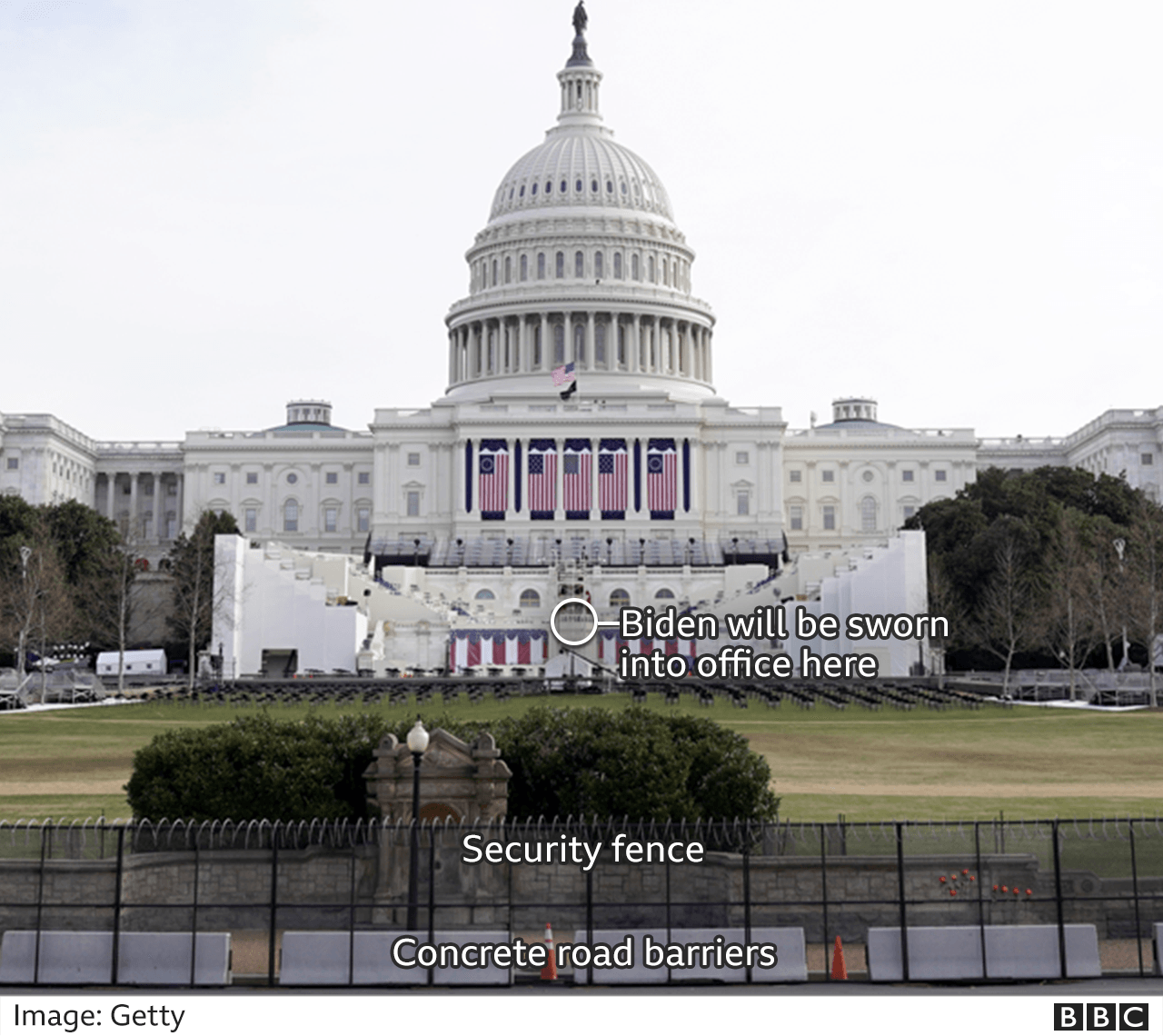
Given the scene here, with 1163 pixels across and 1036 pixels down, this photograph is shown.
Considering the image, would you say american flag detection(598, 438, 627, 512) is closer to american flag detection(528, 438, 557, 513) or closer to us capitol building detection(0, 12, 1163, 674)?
us capitol building detection(0, 12, 1163, 674)

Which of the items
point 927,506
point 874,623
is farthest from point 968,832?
point 927,506

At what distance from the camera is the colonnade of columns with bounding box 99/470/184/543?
156500mm

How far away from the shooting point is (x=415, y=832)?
21688mm

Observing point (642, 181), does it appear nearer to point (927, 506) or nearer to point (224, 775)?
point (927, 506)

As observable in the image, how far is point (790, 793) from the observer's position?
3459 centimetres

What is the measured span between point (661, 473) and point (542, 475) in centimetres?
1101

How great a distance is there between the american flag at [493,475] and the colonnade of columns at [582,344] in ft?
53.7

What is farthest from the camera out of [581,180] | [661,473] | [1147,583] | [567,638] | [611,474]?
[581,180]

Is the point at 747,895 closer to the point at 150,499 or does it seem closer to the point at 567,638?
the point at 567,638

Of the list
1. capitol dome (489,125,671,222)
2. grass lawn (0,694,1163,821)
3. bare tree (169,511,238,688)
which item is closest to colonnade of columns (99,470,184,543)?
capitol dome (489,125,671,222)

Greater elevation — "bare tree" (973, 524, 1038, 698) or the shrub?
"bare tree" (973, 524, 1038, 698)

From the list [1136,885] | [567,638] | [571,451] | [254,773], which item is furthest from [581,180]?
[1136,885]

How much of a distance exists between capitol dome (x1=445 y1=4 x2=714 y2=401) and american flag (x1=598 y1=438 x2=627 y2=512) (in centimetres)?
1041

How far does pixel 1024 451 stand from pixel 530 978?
143 metres
